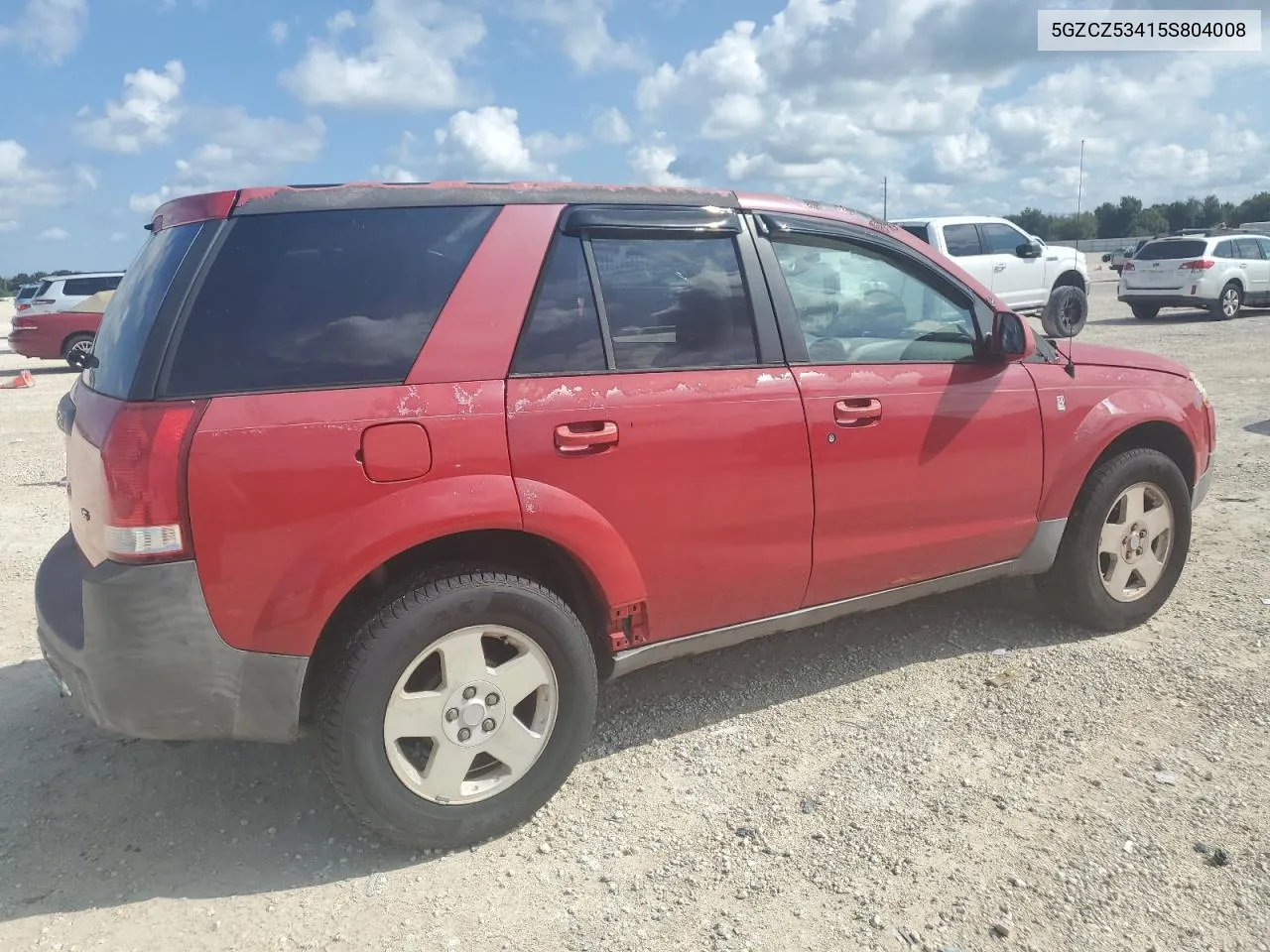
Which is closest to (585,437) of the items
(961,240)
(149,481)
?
(149,481)

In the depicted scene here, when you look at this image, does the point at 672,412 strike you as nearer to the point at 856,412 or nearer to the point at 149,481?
the point at 856,412

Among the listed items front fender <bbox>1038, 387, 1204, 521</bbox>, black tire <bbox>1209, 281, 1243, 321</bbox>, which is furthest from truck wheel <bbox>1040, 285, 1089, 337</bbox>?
black tire <bbox>1209, 281, 1243, 321</bbox>

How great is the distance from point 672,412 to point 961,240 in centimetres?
1378

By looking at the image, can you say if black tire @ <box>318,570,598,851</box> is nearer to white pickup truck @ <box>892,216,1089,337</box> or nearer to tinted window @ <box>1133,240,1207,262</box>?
white pickup truck @ <box>892,216,1089,337</box>

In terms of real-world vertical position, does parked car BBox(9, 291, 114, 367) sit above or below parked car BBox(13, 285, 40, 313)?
below

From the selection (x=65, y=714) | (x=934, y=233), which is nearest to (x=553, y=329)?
(x=65, y=714)

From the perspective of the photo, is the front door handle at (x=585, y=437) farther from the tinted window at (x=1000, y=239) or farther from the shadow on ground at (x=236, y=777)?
the tinted window at (x=1000, y=239)

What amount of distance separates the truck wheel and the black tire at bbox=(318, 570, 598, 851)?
217 cm

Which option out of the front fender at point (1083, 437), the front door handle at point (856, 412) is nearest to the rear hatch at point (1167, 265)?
the front fender at point (1083, 437)

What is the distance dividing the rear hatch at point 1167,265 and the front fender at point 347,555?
19.5m

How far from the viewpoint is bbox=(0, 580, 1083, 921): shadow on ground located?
9.07 ft

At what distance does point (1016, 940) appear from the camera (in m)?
2.41

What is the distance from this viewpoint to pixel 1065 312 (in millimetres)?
3656

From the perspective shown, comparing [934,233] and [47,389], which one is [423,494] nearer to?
[934,233]
